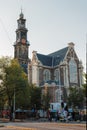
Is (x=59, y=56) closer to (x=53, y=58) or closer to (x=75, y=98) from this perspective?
(x=53, y=58)

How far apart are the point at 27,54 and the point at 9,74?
5459 centimetres

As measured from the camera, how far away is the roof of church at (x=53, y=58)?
81.5 meters

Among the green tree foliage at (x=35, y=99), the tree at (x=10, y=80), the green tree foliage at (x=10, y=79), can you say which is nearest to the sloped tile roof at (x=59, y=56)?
the green tree foliage at (x=35, y=99)

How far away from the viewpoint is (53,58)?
8481cm

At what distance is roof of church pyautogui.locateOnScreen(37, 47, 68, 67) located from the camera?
81.5 metres

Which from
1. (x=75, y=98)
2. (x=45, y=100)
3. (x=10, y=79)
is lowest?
(x=45, y=100)

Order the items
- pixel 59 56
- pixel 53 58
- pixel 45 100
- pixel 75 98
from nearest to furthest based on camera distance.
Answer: pixel 75 98 < pixel 45 100 < pixel 59 56 < pixel 53 58

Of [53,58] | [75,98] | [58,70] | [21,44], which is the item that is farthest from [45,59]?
[21,44]

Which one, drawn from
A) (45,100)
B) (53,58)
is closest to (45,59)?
(53,58)

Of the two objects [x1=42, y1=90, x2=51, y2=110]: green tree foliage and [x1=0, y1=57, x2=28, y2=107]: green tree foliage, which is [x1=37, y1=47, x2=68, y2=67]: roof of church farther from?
[x1=0, y1=57, x2=28, y2=107]: green tree foliage

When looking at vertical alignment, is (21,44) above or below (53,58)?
above

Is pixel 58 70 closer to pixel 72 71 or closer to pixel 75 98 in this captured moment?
pixel 72 71

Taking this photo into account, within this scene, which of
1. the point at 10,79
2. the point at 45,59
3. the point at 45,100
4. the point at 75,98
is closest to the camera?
the point at 10,79

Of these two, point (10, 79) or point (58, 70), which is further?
point (58, 70)
